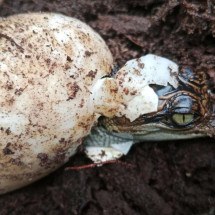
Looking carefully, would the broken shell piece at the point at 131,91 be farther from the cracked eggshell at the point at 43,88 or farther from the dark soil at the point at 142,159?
the dark soil at the point at 142,159

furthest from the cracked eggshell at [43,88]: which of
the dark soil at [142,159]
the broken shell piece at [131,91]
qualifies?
the dark soil at [142,159]

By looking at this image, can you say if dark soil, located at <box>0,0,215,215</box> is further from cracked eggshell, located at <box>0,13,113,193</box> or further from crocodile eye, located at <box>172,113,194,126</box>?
cracked eggshell, located at <box>0,13,113,193</box>

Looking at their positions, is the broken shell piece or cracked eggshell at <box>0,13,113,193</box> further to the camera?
the broken shell piece

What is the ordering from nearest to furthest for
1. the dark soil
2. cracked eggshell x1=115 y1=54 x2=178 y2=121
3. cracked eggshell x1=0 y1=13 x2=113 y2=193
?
cracked eggshell x1=0 y1=13 x2=113 y2=193, cracked eggshell x1=115 y1=54 x2=178 y2=121, the dark soil

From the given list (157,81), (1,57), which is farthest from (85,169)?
(1,57)

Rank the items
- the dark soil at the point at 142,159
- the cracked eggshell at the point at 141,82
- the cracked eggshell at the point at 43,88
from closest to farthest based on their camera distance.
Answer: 1. the cracked eggshell at the point at 43,88
2. the cracked eggshell at the point at 141,82
3. the dark soil at the point at 142,159

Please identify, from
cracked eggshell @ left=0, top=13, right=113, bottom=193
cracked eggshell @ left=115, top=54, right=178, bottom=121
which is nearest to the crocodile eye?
cracked eggshell @ left=115, top=54, right=178, bottom=121
